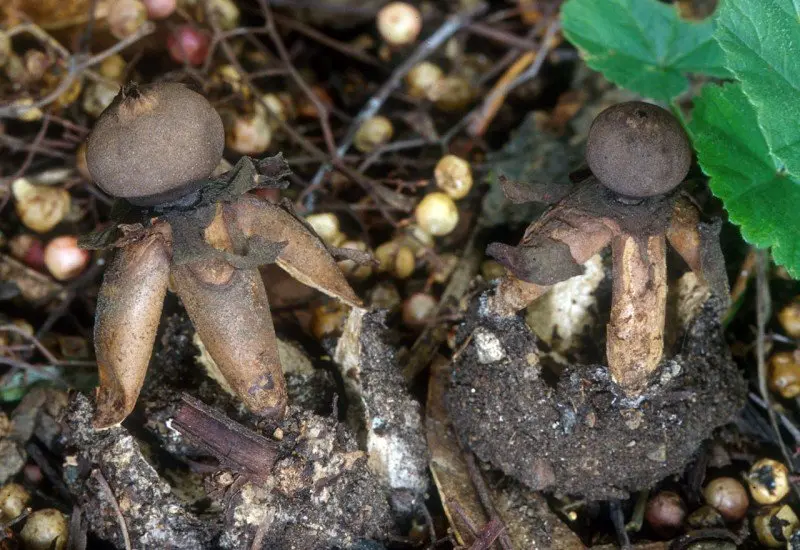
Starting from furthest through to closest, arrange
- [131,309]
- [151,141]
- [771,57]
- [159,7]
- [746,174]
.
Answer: [159,7] < [746,174] < [771,57] < [131,309] < [151,141]

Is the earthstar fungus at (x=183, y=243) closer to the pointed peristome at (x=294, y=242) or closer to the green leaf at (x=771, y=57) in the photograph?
the pointed peristome at (x=294, y=242)

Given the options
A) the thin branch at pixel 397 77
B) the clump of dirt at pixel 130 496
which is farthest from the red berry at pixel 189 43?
the clump of dirt at pixel 130 496

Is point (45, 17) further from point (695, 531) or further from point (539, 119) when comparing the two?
point (695, 531)

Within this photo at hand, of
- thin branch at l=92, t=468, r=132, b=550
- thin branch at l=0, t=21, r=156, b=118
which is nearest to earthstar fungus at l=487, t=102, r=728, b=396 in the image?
thin branch at l=92, t=468, r=132, b=550

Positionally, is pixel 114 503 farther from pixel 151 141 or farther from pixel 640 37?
pixel 640 37

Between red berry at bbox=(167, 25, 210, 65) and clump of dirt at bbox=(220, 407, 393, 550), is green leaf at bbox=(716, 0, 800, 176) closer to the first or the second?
clump of dirt at bbox=(220, 407, 393, 550)

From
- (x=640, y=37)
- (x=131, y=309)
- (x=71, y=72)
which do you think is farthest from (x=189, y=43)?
(x=640, y=37)
